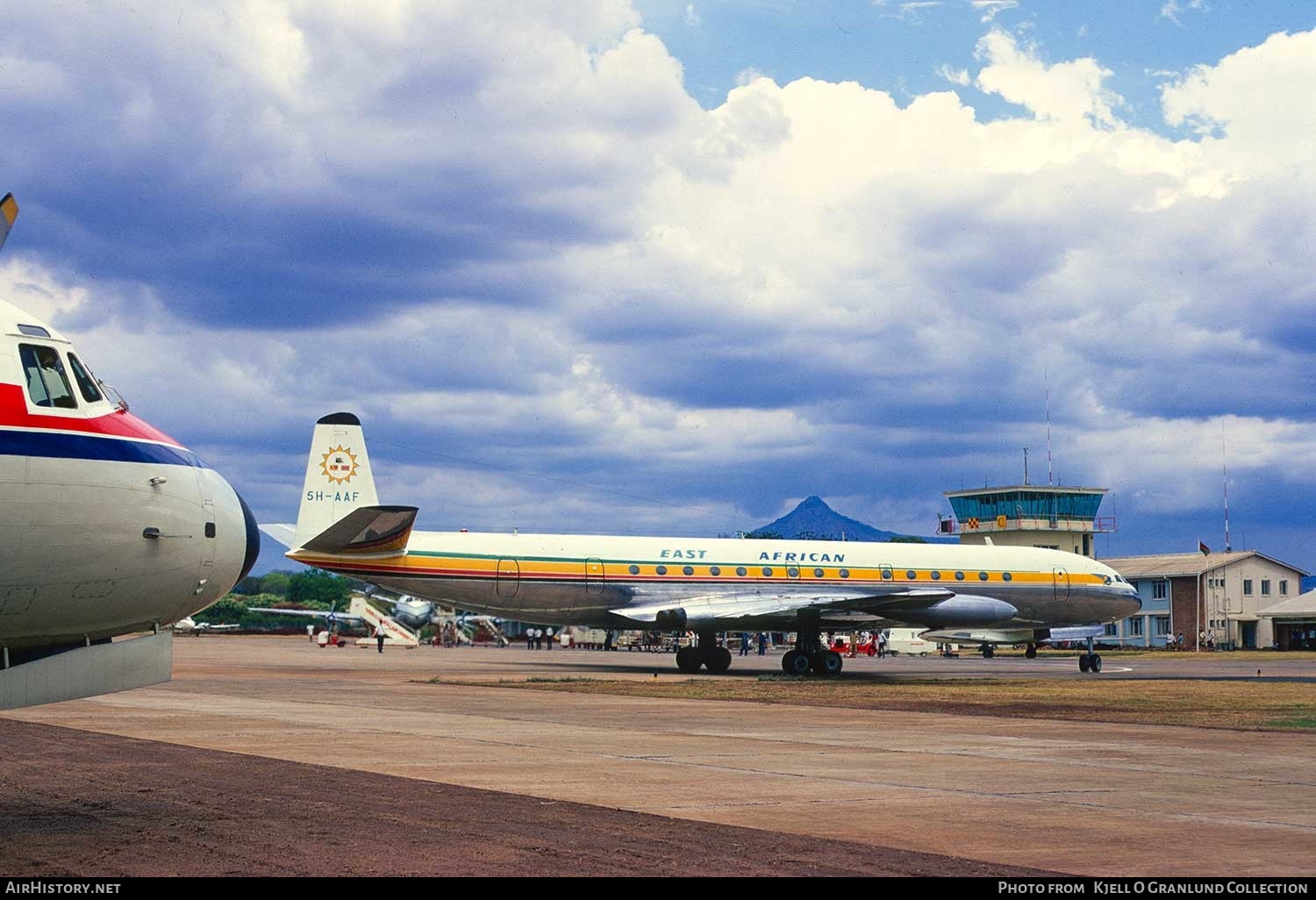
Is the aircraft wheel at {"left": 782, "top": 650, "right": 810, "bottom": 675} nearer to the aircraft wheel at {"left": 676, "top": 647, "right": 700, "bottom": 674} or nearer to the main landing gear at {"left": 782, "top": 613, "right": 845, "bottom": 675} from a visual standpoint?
the main landing gear at {"left": 782, "top": 613, "right": 845, "bottom": 675}

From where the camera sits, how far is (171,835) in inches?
430

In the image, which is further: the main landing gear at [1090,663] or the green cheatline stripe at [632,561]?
the main landing gear at [1090,663]

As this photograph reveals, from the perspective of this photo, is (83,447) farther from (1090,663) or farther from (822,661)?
(1090,663)

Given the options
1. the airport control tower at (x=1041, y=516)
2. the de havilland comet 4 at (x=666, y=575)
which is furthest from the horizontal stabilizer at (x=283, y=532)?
the airport control tower at (x=1041, y=516)

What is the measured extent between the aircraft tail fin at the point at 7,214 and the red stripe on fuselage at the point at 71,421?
3.68 feet

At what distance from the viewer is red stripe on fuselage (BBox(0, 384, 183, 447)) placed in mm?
9883

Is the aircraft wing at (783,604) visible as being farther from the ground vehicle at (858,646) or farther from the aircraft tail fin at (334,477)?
the ground vehicle at (858,646)

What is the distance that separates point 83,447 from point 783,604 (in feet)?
110

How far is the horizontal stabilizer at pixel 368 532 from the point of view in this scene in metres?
37.9

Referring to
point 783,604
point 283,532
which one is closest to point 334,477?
point 283,532

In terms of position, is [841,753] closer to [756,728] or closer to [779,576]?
[756,728]

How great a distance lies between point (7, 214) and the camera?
33.4 ft
